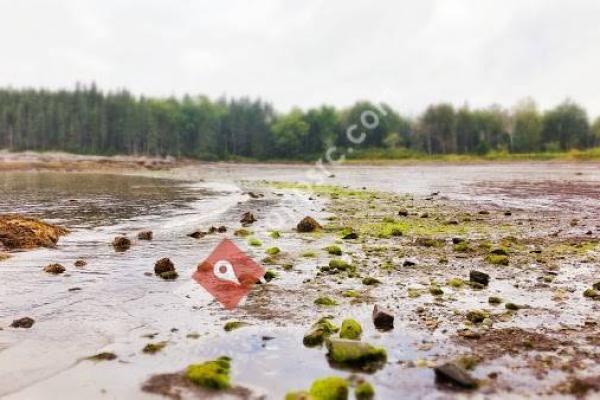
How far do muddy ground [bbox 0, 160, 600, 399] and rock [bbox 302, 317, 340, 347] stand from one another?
0.23 m

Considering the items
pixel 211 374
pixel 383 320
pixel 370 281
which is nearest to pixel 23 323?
pixel 211 374

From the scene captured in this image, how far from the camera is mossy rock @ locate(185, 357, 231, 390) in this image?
328 inches

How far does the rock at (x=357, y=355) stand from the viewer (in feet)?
29.7

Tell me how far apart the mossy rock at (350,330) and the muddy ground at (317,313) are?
0.70 ft

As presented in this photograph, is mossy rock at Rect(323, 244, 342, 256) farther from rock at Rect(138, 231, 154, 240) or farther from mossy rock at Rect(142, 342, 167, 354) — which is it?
mossy rock at Rect(142, 342, 167, 354)

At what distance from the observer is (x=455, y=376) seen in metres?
8.20

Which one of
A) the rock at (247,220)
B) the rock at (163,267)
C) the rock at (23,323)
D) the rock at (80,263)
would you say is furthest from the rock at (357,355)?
the rock at (247,220)

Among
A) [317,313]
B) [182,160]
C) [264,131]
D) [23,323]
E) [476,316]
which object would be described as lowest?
[317,313]

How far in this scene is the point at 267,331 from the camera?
1092 cm

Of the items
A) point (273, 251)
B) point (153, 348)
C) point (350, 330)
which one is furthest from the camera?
point (273, 251)

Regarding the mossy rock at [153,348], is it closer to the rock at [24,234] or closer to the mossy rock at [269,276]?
the mossy rock at [269,276]

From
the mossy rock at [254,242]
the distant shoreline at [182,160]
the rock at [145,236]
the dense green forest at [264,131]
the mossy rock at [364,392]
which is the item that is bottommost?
the mossy rock at [364,392]

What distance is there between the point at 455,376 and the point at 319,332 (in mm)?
2910

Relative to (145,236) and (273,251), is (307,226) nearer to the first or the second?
(273,251)
